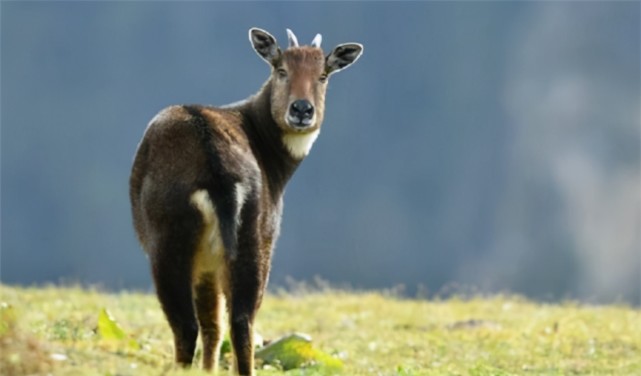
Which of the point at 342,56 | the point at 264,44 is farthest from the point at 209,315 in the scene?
the point at 342,56

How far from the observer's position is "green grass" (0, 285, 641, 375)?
33.3 ft

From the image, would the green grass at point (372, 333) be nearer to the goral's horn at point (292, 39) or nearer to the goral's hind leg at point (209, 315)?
the goral's hind leg at point (209, 315)

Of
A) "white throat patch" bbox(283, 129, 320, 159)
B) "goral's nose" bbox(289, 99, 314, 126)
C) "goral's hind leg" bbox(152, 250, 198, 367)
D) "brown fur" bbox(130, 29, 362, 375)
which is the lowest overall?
"goral's hind leg" bbox(152, 250, 198, 367)

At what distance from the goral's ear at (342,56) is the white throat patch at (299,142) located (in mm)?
729

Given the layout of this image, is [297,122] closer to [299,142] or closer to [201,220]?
[299,142]

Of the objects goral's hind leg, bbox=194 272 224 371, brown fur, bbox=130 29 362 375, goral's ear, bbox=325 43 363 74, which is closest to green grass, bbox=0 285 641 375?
goral's hind leg, bbox=194 272 224 371

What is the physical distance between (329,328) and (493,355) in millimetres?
3491

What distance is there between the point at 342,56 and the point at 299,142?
118 cm

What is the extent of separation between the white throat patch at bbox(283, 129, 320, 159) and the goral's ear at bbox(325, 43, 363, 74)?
0.73 m

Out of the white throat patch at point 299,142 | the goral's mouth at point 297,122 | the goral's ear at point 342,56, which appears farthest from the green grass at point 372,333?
the goral's ear at point 342,56

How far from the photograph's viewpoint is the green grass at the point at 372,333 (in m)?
10.2

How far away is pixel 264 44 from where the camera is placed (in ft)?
41.6

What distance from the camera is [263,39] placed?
12.6 m

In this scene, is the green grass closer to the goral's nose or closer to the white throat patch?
the white throat patch
